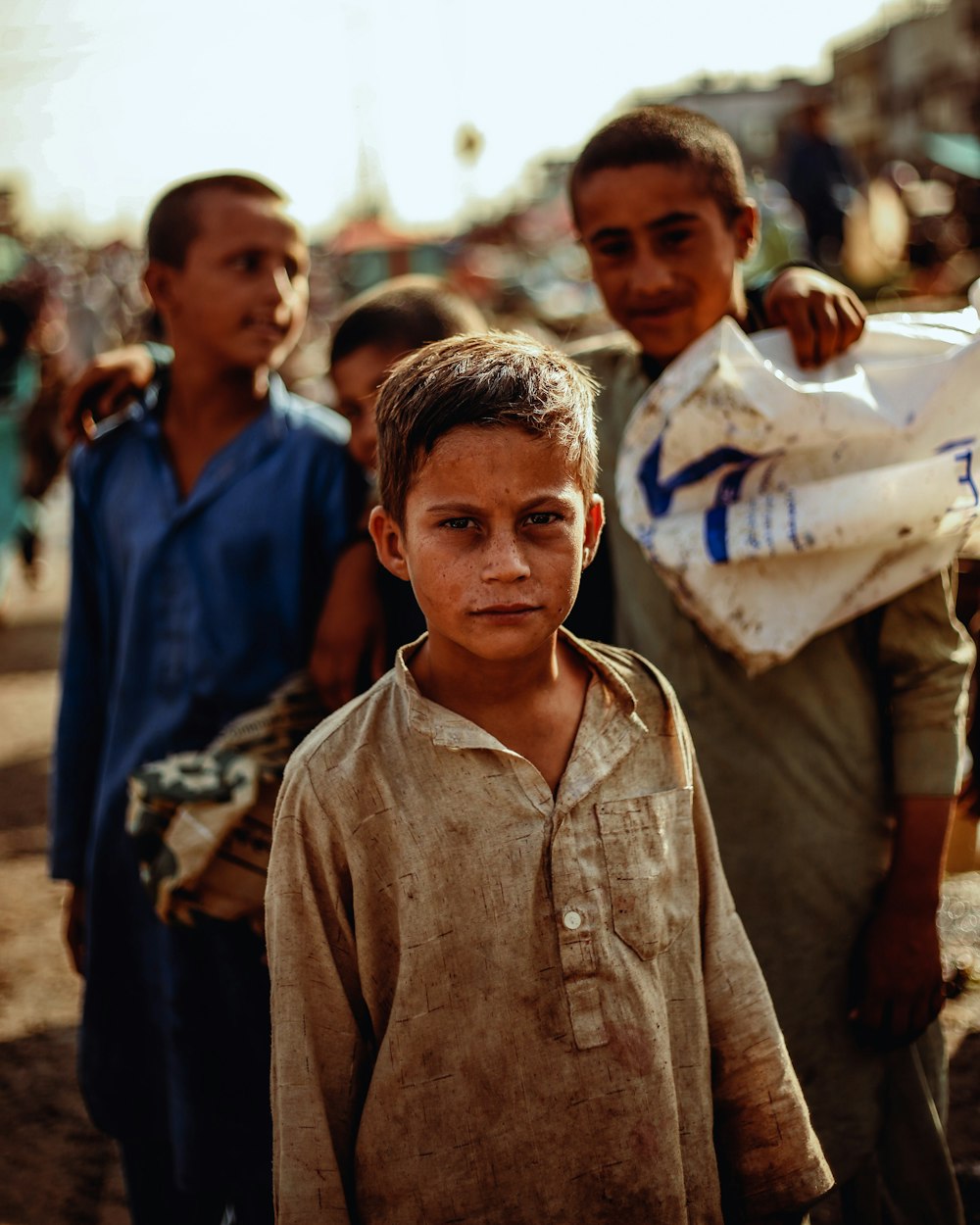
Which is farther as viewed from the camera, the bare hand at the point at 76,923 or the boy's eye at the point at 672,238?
the bare hand at the point at 76,923

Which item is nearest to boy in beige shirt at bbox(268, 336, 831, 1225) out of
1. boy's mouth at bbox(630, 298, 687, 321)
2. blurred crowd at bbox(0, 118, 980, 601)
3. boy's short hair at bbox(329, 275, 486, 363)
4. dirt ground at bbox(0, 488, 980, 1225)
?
boy's mouth at bbox(630, 298, 687, 321)

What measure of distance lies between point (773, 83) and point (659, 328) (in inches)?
2483

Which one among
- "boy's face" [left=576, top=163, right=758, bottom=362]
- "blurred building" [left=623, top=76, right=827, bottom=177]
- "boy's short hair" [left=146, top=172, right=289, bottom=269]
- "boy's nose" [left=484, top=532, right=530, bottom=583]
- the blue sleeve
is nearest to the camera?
"boy's nose" [left=484, top=532, right=530, bottom=583]

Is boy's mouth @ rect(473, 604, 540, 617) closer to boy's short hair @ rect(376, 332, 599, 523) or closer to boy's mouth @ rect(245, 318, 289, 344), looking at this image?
boy's short hair @ rect(376, 332, 599, 523)

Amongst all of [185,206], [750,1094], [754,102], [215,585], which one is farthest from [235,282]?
[754,102]

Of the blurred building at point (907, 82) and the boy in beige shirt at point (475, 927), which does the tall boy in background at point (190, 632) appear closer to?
the boy in beige shirt at point (475, 927)

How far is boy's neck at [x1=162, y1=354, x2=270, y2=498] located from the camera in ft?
7.23

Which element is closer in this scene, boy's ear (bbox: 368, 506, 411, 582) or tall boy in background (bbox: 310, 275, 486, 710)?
boy's ear (bbox: 368, 506, 411, 582)

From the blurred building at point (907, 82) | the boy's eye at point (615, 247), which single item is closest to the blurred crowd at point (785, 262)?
the boy's eye at point (615, 247)

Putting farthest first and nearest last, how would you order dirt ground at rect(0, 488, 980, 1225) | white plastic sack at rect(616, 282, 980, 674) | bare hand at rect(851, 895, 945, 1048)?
dirt ground at rect(0, 488, 980, 1225)
bare hand at rect(851, 895, 945, 1048)
white plastic sack at rect(616, 282, 980, 674)

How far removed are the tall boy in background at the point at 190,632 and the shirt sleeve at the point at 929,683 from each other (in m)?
0.97

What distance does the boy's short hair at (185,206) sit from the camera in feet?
7.13

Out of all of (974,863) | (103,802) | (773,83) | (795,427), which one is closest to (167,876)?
(103,802)

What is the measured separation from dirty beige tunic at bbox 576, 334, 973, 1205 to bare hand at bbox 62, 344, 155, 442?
1.19 metres
